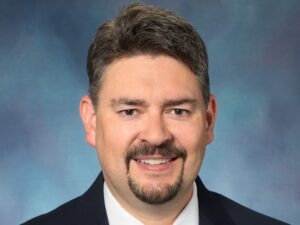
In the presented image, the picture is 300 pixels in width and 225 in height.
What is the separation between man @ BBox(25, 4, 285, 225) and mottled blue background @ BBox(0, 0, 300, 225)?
1544 millimetres

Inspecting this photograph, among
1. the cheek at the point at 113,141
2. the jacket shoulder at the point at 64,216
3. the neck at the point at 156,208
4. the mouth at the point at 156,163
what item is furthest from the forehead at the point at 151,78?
the jacket shoulder at the point at 64,216

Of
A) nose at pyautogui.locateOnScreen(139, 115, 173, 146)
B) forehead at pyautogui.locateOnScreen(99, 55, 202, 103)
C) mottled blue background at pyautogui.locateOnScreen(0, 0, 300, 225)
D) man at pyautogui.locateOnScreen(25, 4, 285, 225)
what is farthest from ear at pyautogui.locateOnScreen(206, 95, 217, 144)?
mottled blue background at pyautogui.locateOnScreen(0, 0, 300, 225)

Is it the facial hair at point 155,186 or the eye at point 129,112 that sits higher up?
the eye at point 129,112

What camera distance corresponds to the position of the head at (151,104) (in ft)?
11.7

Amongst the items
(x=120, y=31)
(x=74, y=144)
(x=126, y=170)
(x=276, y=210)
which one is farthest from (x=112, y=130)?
(x=276, y=210)

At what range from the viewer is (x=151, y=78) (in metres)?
3.54

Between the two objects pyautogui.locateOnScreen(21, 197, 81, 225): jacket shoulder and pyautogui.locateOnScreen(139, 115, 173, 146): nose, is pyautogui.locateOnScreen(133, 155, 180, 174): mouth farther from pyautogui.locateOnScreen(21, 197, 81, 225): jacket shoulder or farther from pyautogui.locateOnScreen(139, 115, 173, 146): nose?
pyautogui.locateOnScreen(21, 197, 81, 225): jacket shoulder

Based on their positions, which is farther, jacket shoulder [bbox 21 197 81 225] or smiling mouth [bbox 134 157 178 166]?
jacket shoulder [bbox 21 197 81 225]

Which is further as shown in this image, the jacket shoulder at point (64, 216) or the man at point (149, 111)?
the jacket shoulder at point (64, 216)

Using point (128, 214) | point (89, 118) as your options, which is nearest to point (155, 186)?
point (128, 214)

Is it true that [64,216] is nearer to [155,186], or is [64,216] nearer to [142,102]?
[155,186]

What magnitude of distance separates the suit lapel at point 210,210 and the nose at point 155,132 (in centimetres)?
41

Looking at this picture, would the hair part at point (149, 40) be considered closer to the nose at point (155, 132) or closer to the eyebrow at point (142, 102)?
the eyebrow at point (142, 102)

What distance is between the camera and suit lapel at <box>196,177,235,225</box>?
3.80m
